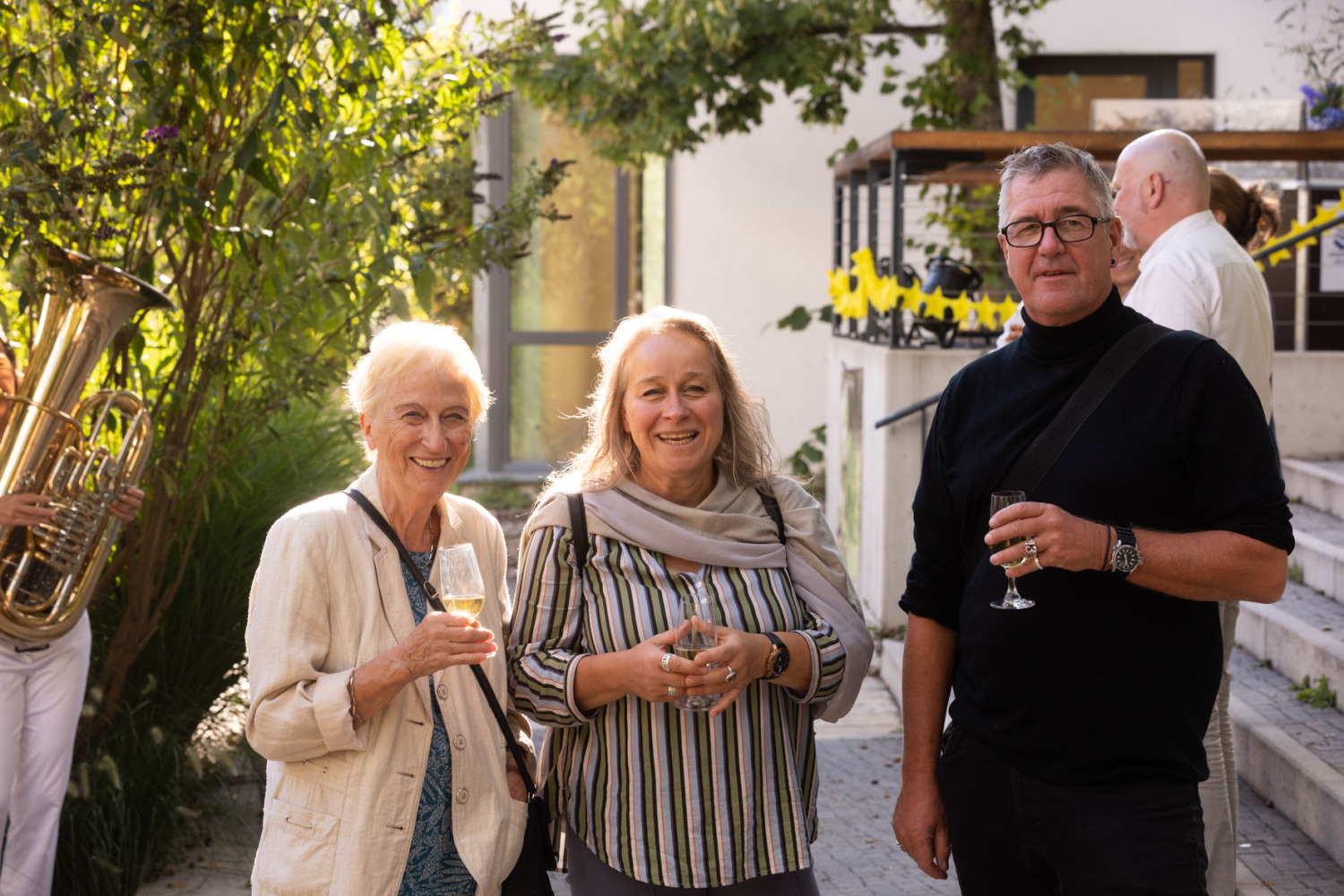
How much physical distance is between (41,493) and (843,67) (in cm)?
774

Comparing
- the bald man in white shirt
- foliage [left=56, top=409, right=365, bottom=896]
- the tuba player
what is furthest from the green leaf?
the tuba player

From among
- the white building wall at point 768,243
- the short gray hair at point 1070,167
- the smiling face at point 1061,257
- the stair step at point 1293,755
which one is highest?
the white building wall at point 768,243

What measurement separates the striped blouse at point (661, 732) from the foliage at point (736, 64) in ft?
22.6

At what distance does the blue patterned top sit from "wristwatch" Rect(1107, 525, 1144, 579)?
4.12 ft

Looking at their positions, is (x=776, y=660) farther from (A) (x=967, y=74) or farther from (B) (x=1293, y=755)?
(A) (x=967, y=74)

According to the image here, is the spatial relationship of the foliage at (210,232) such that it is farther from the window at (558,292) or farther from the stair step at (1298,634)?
the window at (558,292)

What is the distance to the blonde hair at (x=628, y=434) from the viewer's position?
2.77m

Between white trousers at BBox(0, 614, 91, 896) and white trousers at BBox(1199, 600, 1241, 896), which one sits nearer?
white trousers at BBox(1199, 600, 1241, 896)

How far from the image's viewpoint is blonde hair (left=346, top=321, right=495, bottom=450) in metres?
2.63

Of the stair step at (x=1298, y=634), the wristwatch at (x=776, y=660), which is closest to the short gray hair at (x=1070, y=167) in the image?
the wristwatch at (x=776, y=660)

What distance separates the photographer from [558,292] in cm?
1277

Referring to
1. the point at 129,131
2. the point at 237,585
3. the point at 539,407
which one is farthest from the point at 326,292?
the point at 539,407

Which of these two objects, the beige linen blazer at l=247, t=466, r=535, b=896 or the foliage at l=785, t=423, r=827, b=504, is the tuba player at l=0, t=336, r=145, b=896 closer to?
the beige linen blazer at l=247, t=466, r=535, b=896

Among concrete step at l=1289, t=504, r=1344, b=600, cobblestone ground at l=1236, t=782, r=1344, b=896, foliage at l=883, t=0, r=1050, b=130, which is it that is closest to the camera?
cobblestone ground at l=1236, t=782, r=1344, b=896
